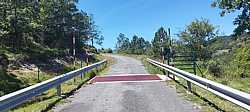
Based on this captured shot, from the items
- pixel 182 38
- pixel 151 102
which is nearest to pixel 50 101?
pixel 151 102

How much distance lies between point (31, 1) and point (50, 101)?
114 ft

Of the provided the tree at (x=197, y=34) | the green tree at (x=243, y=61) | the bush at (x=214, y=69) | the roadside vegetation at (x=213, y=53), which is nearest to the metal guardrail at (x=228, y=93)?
the roadside vegetation at (x=213, y=53)

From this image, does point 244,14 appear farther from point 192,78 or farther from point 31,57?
point 192,78

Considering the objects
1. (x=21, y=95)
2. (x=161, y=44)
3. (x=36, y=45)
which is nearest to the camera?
(x=21, y=95)

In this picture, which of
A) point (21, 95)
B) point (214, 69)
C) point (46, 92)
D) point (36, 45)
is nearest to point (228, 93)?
point (21, 95)

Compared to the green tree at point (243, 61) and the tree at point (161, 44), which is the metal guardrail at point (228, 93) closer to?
the tree at point (161, 44)

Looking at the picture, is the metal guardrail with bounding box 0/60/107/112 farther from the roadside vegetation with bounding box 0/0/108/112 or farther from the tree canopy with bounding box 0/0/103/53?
the tree canopy with bounding box 0/0/103/53

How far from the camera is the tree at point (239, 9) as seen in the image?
3718cm

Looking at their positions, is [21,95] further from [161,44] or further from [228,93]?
[161,44]

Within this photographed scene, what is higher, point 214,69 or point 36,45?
point 36,45

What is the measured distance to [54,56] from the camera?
5028 cm

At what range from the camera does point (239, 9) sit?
1501 inches

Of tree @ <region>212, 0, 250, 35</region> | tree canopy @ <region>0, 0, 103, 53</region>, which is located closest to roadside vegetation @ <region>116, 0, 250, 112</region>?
tree @ <region>212, 0, 250, 35</region>

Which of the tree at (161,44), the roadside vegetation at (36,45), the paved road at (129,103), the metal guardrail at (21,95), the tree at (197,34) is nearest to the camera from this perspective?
the metal guardrail at (21,95)
